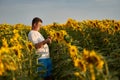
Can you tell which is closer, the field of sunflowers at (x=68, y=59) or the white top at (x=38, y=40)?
the field of sunflowers at (x=68, y=59)

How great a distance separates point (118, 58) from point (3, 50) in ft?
5.96

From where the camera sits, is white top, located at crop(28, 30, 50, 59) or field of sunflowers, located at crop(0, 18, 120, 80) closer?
field of sunflowers, located at crop(0, 18, 120, 80)

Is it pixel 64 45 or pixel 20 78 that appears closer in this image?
pixel 20 78

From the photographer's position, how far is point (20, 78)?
656 cm

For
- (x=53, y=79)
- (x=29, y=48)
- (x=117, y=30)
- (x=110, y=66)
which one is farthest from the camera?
(x=117, y=30)

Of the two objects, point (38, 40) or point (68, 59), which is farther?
point (38, 40)

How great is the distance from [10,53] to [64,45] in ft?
7.96

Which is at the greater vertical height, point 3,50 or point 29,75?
point 3,50

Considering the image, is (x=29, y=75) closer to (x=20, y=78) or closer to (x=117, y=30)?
(x=20, y=78)

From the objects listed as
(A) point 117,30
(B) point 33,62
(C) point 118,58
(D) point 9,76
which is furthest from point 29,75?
(A) point 117,30

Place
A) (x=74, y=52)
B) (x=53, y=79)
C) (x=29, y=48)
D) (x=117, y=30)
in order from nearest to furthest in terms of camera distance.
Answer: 1. (x=74, y=52)
2. (x=29, y=48)
3. (x=53, y=79)
4. (x=117, y=30)

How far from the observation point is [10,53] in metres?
6.43

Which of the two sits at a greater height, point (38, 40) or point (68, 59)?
point (38, 40)

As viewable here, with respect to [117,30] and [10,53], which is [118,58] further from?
[117,30]
